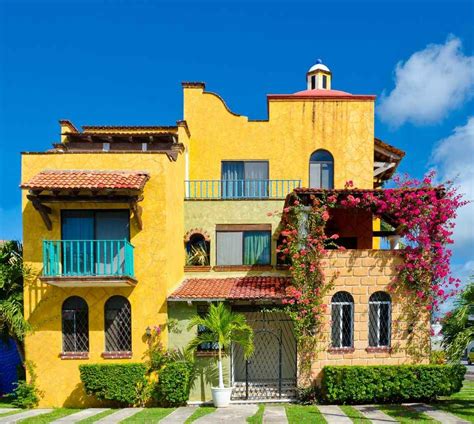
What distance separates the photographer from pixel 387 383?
13.1m

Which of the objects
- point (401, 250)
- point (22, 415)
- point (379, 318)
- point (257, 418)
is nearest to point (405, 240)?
point (401, 250)

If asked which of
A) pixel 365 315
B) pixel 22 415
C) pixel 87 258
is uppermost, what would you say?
pixel 87 258

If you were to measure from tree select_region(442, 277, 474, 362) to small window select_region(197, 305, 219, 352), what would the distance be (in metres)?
7.27

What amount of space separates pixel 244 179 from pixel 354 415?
10.9 metres

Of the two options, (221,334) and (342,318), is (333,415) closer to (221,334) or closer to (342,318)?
(342,318)

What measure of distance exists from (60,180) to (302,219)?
8.04m

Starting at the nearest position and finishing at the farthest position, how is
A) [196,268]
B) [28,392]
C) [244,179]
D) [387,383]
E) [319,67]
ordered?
1. [387,383]
2. [28,392]
3. [196,268]
4. [244,179]
5. [319,67]

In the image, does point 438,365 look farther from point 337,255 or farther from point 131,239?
point 131,239

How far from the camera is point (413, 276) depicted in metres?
13.9

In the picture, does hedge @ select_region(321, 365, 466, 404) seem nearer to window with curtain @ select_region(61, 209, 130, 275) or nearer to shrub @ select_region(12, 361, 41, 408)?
window with curtain @ select_region(61, 209, 130, 275)

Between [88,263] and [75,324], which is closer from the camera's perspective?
[88,263]

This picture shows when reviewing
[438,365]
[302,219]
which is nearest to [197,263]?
[302,219]

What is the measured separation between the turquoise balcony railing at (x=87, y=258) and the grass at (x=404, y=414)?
29.2ft

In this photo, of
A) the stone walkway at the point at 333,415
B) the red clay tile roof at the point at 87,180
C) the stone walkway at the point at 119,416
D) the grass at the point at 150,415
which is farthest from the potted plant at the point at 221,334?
the red clay tile roof at the point at 87,180
